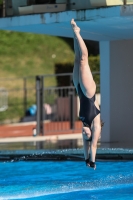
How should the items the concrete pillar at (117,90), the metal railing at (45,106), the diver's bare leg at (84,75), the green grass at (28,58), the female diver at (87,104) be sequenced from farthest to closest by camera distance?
the green grass at (28,58), the metal railing at (45,106), the concrete pillar at (117,90), the diver's bare leg at (84,75), the female diver at (87,104)

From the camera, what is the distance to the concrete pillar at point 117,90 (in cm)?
1665

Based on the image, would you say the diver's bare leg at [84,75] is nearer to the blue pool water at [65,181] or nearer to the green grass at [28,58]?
the blue pool water at [65,181]

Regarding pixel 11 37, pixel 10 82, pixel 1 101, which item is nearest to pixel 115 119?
pixel 1 101

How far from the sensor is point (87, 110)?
32.9ft

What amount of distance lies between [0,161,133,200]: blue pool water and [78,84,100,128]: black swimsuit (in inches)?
45.7

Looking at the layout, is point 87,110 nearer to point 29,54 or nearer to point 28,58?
point 28,58

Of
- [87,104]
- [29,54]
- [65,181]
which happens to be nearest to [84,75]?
[87,104]

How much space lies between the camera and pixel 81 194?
10188 mm

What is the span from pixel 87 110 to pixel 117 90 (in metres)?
7.03

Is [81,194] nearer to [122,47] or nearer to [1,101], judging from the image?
[122,47]

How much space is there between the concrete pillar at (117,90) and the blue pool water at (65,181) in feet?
10.9

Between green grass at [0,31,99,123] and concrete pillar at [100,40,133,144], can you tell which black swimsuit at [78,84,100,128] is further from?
green grass at [0,31,99,123]

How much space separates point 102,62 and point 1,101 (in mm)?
9649

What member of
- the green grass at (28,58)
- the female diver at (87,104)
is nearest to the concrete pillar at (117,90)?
the female diver at (87,104)
